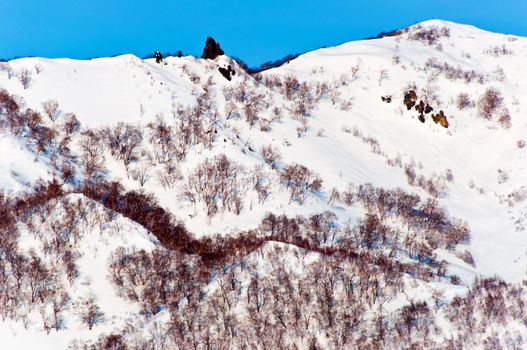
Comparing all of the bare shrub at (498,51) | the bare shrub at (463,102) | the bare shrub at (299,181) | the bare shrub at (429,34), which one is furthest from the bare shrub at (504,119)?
the bare shrub at (299,181)

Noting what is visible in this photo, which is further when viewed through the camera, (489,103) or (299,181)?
(489,103)

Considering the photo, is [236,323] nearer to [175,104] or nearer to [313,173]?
[313,173]

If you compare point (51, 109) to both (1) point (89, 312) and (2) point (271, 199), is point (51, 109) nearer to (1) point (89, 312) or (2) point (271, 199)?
(2) point (271, 199)

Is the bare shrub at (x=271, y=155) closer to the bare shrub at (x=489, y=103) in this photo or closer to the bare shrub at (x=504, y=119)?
the bare shrub at (x=489, y=103)

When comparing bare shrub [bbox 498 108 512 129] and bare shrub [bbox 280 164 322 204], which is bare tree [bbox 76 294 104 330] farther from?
bare shrub [bbox 498 108 512 129]

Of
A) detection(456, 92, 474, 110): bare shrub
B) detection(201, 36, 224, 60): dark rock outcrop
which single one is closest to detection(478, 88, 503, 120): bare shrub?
detection(456, 92, 474, 110): bare shrub

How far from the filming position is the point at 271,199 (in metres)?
61.1

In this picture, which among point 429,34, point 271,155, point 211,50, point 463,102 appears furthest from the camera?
point 429,34

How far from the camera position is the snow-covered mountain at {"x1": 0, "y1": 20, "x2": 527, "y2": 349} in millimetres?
39188

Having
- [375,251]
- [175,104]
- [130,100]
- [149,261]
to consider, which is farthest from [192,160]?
[375,251]

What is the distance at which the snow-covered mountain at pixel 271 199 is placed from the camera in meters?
39.2

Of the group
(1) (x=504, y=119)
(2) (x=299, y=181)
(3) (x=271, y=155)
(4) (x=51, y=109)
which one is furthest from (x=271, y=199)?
(1) (x=504, y=119)

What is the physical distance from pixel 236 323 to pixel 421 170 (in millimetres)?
50703

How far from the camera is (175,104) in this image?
78812mm
